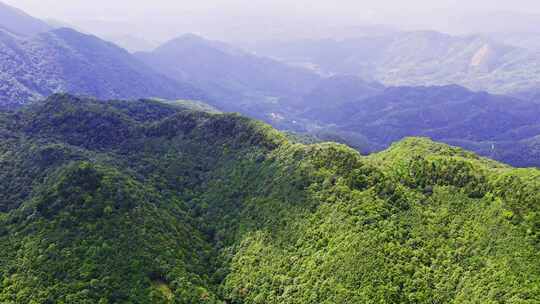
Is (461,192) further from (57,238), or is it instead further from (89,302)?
(57,238)

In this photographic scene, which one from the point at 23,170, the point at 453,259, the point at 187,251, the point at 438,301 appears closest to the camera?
the point at 438,301

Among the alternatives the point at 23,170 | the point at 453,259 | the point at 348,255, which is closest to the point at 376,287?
the point at 348,255

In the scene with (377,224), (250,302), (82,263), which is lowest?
(250,302)

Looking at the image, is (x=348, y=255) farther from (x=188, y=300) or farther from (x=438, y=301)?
(x=188, y=300)

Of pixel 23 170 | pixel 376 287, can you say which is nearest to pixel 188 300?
pixel 376 287

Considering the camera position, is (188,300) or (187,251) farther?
(187,251)

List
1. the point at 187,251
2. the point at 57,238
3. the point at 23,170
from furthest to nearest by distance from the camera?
the point at 23,170 → the point at 187,251 → the point at 57,238

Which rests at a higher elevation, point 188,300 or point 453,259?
point 453,259
